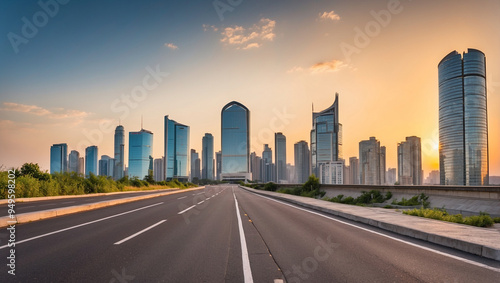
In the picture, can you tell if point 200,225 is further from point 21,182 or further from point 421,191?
point 21,182

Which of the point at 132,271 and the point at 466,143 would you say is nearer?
the point at 132,271

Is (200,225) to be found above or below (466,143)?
below

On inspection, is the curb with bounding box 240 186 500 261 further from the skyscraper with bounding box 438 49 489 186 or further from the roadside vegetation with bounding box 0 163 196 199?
the skyscraper with bounding box 438 49 489 186

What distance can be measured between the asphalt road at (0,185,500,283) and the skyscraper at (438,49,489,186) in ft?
521

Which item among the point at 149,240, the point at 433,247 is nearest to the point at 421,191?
the point at 433,247

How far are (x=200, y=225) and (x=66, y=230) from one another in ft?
14.3

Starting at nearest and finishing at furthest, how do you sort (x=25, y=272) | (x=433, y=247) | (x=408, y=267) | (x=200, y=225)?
(x=25, y=272) < (x=408, y=267) < (x=433, y=247) < (x=200, y=225)

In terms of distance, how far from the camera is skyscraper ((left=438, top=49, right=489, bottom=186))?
138 metres

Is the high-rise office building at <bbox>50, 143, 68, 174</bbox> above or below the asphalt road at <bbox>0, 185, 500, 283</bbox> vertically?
above

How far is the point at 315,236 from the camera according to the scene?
29.1 feet

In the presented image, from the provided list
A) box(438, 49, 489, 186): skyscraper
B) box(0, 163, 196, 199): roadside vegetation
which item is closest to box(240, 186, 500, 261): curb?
box(0, 163, 196, 199): roadside vegetation

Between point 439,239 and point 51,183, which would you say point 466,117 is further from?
point 51,183

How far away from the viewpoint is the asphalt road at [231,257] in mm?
5117

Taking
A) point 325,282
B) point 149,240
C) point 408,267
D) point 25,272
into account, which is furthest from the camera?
point 149,240
